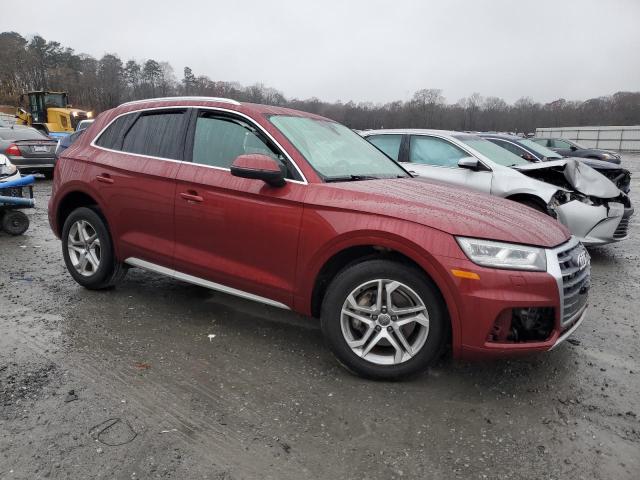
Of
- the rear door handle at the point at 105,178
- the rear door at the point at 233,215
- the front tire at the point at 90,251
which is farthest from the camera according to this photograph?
the front tire at the point at 90,251

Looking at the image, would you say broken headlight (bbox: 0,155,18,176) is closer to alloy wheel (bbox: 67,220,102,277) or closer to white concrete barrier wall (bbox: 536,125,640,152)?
alloy wheel (bbox: 67,220,102,277)

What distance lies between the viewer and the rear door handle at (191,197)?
3749 millimetres

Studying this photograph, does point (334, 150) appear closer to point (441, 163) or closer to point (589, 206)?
point (441, 163)

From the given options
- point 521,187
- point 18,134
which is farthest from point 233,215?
point 18,134

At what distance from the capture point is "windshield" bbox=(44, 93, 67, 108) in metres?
28.7

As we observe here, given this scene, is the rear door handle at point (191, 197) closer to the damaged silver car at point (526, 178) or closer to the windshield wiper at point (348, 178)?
the windshield wiper at point (348, 178)

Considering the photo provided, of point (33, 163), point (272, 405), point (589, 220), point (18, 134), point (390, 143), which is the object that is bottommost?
point (272, 405)

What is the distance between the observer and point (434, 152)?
23.8 feet

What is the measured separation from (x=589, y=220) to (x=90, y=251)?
5.70m

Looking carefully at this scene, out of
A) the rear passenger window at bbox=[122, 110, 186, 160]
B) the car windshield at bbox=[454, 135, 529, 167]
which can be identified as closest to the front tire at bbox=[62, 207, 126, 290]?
the rear passenger window at bbox=[122, 110, 186, 160]

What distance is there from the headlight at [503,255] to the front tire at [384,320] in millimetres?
315

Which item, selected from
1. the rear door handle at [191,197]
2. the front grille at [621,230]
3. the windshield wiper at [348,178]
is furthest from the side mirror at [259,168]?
the front grille at [621,230]

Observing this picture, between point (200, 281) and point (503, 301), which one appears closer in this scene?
point (503, 301)

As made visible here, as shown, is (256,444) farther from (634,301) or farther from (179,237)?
(634,301)
